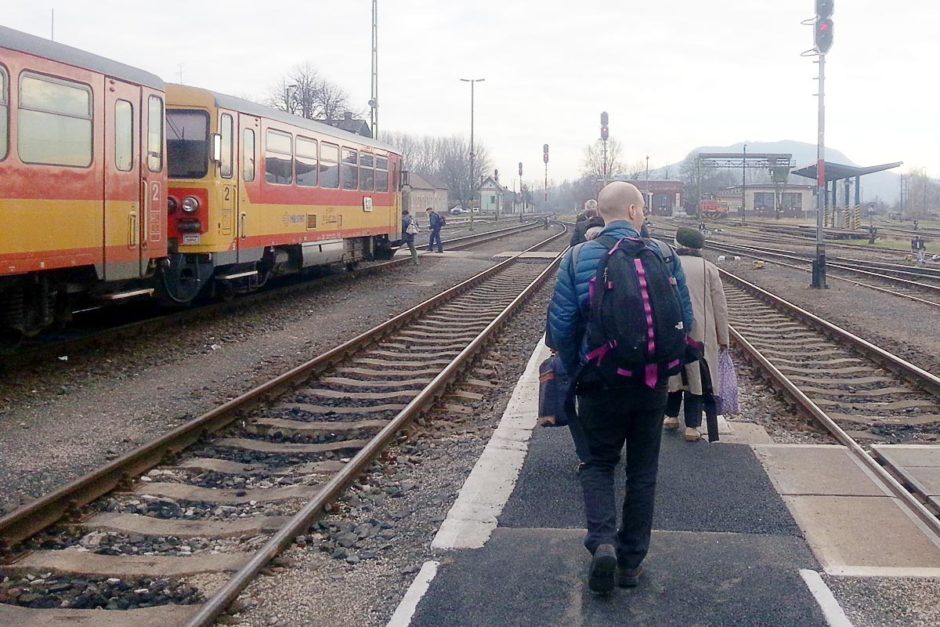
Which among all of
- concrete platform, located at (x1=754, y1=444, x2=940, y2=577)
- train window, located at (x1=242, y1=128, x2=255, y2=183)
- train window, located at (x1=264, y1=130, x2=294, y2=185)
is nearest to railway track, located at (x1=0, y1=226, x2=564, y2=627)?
concrete platform, located at (x1=754, y1=444, x2=940, y2=577)

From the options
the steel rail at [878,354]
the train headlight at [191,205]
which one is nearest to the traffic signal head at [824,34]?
the steel rail at [878,354]

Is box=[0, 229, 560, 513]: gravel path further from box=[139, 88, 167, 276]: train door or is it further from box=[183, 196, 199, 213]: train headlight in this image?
box=[183, 196, 199, 213]: train headlight

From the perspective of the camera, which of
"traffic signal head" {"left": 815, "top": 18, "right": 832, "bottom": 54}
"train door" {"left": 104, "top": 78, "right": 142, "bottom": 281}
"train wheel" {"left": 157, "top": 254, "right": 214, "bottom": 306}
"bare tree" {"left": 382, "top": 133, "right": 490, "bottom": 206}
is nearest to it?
"train door" {"left": 104, "top": 78, "right": 142, "bottom": 281}

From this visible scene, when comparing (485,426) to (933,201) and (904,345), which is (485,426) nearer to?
(904,345)

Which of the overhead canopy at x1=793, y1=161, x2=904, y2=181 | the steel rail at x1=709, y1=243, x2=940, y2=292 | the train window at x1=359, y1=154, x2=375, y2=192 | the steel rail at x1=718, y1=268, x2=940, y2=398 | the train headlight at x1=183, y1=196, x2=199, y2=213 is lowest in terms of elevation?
the steel rail at x1=718, y1=268, x2=940, y2=398

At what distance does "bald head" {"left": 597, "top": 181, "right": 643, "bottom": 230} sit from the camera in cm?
436

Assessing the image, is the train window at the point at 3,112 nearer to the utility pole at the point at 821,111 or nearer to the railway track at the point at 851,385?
the railway track at the point at 851,385

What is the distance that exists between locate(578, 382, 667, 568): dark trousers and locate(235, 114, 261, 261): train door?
1060 centimetres

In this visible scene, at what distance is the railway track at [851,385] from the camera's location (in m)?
7.49

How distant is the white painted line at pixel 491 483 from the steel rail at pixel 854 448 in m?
2.25

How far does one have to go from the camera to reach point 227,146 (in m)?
13.7

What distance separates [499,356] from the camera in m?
11.4

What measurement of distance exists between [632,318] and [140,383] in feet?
22.3

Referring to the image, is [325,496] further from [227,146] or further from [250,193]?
[250,193]
